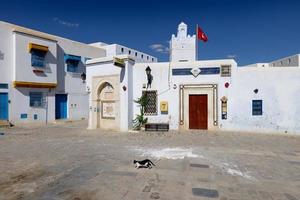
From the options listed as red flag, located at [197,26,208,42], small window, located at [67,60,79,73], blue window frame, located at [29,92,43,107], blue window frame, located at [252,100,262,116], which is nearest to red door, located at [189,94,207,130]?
blue window frame, located at [252,100,262,116]

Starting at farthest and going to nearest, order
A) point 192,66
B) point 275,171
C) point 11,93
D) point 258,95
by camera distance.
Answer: point 11,93 → point 192,66 → point 258,95 → point 275,171

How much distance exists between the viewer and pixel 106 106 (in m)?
13.3

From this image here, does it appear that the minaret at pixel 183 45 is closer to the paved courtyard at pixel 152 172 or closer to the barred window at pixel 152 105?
the barred window at pixel 152 105

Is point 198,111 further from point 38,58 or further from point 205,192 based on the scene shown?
point 38,58

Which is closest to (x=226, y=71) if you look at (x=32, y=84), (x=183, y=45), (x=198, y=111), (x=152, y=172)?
(x=198, y=111)

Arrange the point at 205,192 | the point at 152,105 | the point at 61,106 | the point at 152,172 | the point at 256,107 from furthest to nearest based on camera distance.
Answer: the point at 61,106 < the point at 152,105 < the point at 256,107 < the point at 152,172 < the point at 205,192

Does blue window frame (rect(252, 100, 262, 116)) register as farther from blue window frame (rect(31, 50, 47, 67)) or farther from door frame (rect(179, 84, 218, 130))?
blue window frame (rect(31, 50, 47, 67))

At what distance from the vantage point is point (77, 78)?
20.8 m

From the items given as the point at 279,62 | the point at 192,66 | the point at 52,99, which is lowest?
the point at 52,99

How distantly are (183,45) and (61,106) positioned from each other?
16937 millimetres

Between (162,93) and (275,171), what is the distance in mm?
8336

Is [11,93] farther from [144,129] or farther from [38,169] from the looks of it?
[38,169]

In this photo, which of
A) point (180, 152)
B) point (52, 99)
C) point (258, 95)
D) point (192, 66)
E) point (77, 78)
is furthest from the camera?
point (77, 78)

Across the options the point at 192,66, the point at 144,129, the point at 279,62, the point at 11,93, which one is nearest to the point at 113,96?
the point at 144,129
